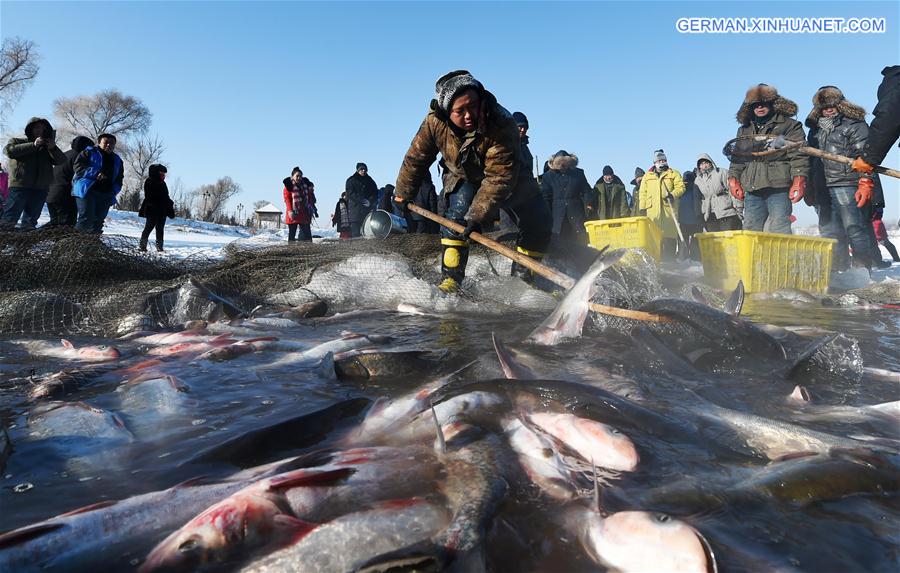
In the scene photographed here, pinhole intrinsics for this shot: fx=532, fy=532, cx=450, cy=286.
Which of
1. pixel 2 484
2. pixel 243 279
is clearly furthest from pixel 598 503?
pixel 243 279

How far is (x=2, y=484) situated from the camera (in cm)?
171

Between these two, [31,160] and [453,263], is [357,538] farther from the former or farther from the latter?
[31,160]

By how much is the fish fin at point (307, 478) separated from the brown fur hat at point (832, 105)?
8581mm

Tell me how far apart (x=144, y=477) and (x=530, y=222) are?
192 inches

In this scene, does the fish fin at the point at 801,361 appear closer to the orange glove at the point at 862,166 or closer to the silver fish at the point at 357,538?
the silver fish at the point at 357,538

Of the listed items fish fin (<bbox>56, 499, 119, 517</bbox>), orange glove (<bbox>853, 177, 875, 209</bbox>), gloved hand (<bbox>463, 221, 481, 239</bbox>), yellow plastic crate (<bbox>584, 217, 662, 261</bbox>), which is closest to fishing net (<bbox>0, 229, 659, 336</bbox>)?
gloved hand (<bbox>463, 221, 481, 239</bbox>)

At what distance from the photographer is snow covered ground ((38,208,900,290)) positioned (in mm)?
8117

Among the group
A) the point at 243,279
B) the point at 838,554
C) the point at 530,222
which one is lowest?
the point at 838,554

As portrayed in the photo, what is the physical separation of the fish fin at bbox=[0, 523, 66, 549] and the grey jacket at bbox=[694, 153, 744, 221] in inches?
423

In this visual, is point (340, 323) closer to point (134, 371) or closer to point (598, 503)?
point (134, 371)

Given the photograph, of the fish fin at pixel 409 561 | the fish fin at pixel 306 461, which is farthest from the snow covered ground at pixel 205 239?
the fish fin at pixel 409 561

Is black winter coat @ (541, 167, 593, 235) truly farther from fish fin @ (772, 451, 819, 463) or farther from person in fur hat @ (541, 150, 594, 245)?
fish fin @ (772, 451, 819, 463)

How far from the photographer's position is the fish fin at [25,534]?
4.23 ft

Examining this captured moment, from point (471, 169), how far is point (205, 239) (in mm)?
15472
